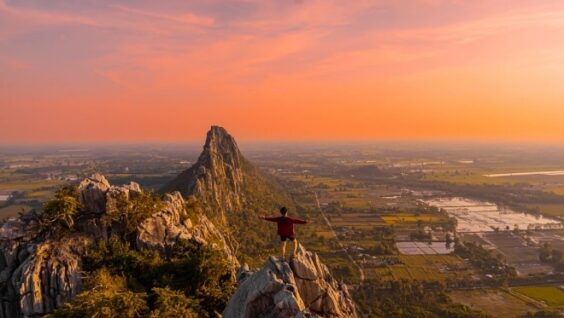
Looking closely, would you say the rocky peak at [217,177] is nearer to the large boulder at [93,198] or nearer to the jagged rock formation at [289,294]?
the large boulder at [93,198]

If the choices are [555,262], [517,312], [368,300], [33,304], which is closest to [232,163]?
[368,300]

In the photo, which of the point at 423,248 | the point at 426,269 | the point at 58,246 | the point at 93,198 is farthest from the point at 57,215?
the point at 423,248

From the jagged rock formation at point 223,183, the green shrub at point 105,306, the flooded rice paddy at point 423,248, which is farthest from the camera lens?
the flooded rice paddy at point 423,248

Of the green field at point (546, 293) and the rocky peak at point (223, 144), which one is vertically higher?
the rocky peak at point (223, 144)

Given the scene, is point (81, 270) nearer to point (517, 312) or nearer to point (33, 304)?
point (33, 304)

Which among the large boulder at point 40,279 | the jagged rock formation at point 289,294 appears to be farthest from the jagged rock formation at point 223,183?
the jagged rock formation at point 289,294

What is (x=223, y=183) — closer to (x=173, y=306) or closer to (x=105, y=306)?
(x=173, y=306)
